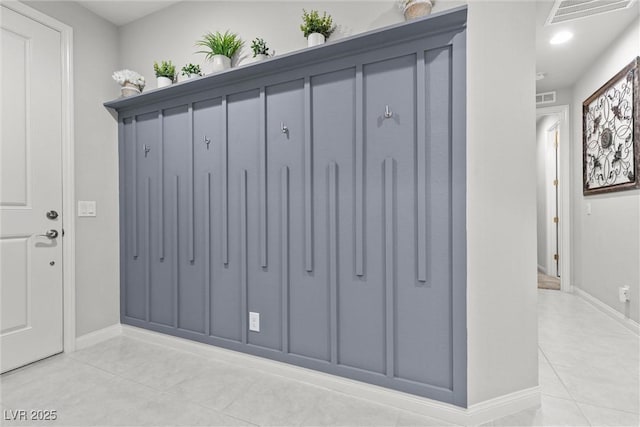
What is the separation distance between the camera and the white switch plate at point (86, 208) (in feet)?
7.80

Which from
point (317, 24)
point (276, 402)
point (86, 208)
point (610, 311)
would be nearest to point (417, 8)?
point (317, 24)

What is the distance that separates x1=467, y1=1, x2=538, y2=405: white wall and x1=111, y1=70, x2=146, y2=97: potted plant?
2.43 m

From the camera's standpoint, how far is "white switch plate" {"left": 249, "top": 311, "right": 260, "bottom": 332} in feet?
6.62

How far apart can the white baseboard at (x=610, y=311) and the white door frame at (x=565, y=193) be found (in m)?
0.20

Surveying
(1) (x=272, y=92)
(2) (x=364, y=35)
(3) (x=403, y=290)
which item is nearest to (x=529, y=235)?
(3) (x=403, y=290)

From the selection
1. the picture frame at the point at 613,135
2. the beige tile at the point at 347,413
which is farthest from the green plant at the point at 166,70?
the picture frame at the point at 613,135

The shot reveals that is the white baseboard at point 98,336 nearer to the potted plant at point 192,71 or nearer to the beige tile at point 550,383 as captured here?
the potted plant at point 192,71

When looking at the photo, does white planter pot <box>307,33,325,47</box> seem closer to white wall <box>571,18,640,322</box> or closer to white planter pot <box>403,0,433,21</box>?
white planter pot <box>403,0,433,21</box>

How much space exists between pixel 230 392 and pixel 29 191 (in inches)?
75.6

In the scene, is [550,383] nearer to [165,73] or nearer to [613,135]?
[613,135]

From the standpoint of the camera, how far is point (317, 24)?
5.76ft

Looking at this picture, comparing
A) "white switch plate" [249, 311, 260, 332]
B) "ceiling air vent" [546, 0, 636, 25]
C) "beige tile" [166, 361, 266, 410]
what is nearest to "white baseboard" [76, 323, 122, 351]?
"beige tile" [166, 361, 266, 410]

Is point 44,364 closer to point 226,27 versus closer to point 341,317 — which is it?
point 341,317

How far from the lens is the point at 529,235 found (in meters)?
1.53
